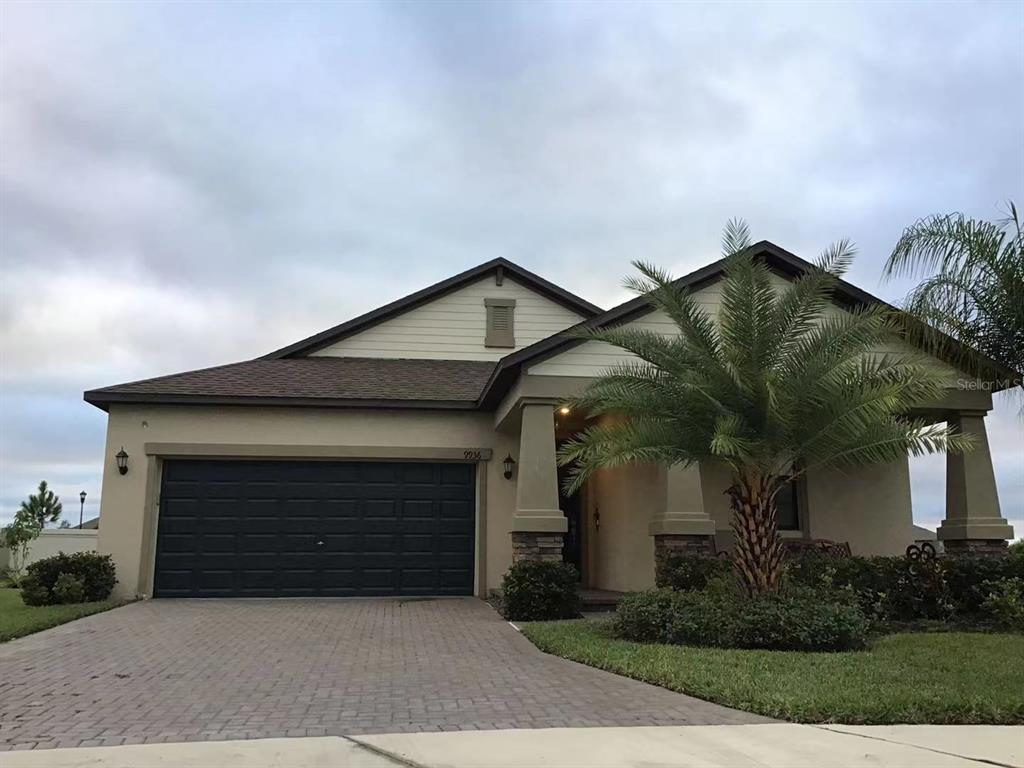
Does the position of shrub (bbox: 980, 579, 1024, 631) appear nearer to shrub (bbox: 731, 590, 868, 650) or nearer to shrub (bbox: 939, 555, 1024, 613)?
shrub (bbox: 939, 555, 1024, 613)

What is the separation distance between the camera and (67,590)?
1277cm

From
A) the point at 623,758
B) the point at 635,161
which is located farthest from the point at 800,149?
the point at 623,758

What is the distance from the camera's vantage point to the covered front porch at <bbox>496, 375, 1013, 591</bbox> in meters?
11.8

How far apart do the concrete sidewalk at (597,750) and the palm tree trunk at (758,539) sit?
3800 mm

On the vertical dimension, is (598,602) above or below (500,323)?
below

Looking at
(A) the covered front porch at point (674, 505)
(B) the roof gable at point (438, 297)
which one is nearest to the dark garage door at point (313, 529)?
(A) the covered front porch at point (674, 505)

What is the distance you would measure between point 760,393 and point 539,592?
4.33 meters

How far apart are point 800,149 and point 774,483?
28.6 ft

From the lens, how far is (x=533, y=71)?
46.7ft

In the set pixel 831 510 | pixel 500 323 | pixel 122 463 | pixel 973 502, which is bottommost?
pixel 831 510

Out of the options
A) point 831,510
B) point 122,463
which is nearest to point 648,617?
point 831,510

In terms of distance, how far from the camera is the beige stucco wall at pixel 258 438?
1401 cm

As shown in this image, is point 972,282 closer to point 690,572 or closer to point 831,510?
point 690,572

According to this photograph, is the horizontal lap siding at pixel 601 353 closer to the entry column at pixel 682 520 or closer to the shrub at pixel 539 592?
the entry column at pixel 682 520
